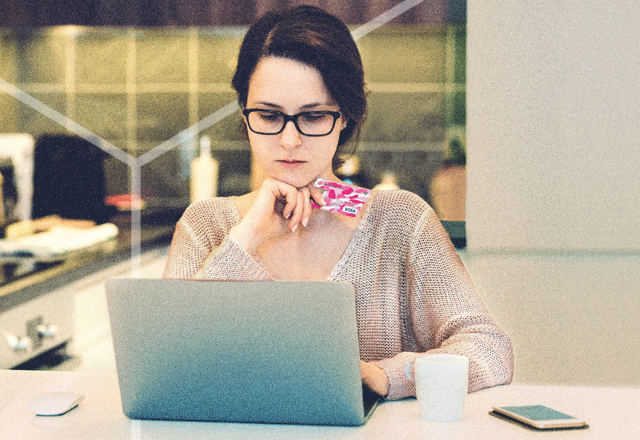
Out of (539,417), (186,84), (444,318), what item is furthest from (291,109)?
(186,84)

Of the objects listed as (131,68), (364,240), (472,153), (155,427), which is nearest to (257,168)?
(131,68)

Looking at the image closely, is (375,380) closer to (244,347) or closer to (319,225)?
(244,347)

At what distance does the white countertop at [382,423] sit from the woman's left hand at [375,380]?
0.07ft

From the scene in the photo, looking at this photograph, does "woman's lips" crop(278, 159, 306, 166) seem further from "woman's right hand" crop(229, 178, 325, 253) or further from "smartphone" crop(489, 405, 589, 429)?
"smartphone" crop(489, 405, 589, 429)

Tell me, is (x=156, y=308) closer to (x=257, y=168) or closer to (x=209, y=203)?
(x=209, y=203)

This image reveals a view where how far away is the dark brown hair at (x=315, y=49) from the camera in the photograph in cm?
149

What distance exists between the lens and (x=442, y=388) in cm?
93

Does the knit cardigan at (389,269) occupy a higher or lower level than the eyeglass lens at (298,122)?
lower

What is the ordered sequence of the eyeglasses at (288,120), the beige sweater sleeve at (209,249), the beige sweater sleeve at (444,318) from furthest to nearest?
the eyeglasses at (288,120) < the beige sweater sleeve at (209,249) < the beige sweater sleeve at (444,318)

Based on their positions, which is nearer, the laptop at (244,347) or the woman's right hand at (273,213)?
the laptop at (244,347)

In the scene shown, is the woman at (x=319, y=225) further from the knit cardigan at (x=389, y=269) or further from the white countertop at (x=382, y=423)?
the white countertop at (x=382, y=423)

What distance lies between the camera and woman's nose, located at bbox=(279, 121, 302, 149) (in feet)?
4.73

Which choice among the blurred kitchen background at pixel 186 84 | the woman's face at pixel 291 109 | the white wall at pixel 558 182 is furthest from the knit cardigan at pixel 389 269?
the blurred kitchen background at pixel 186 84

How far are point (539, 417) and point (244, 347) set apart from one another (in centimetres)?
41
